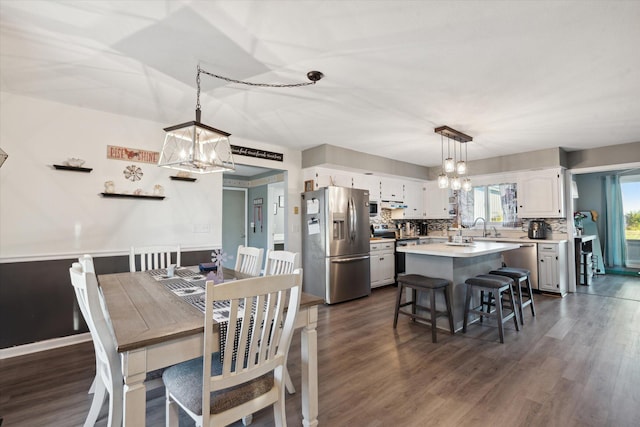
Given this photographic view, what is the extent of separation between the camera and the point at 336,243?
14.6 feet

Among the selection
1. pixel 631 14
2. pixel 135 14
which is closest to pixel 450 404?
pixel 631 14

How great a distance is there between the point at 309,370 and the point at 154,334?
88cm

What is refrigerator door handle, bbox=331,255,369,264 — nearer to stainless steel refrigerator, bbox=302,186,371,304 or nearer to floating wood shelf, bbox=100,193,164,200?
stainless steel refrigerator, bbox=302,186,371,304

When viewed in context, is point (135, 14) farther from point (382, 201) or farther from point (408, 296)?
point (382, 201)

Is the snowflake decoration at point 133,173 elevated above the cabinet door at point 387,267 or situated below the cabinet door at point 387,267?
above

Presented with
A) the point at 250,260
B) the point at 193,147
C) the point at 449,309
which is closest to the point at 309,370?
the point at 250,260

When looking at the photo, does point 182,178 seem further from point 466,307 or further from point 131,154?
point 466,307

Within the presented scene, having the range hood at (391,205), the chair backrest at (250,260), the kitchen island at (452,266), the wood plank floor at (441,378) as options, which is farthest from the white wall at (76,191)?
the range hood at (391,205)

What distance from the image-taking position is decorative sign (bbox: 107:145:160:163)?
3328 millimetres

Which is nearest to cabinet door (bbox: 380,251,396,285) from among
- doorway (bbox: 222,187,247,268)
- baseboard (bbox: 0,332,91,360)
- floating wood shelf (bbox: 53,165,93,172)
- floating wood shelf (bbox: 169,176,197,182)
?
floating wood shelf (bbox: 169,176,197,182)

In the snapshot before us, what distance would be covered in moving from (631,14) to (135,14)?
289cm

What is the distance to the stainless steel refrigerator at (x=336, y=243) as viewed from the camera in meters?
4.40

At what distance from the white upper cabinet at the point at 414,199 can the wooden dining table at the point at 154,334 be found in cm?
500

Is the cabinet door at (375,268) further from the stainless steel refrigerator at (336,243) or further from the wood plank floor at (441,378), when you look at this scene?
→ the wood plank floor at (441,378)
